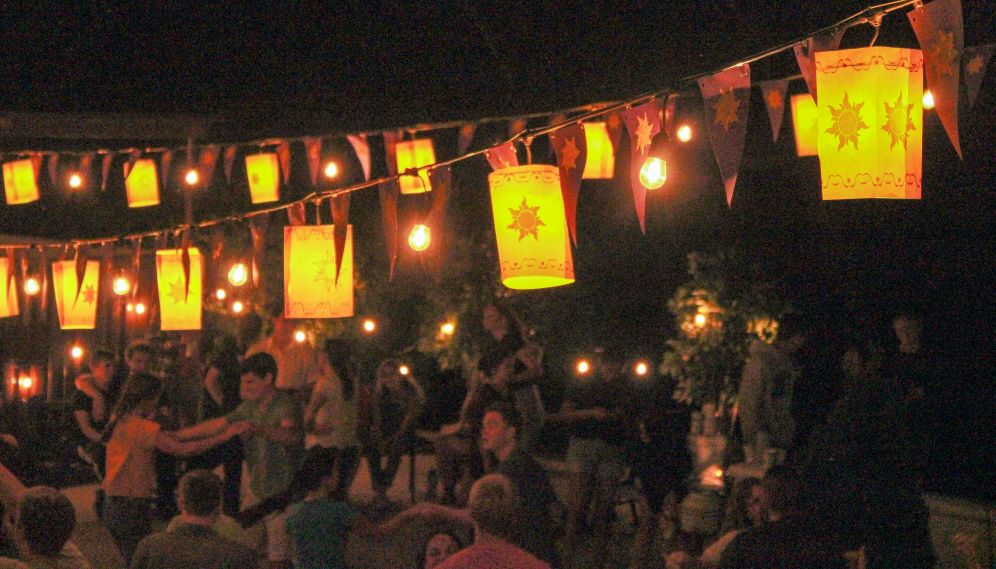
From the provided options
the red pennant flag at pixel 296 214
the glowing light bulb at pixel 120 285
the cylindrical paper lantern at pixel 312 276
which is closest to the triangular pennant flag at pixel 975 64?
the cylindrical paper lantern at pixel 312 276

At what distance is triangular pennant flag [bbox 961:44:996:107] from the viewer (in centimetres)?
388

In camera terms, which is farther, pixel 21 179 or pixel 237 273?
pixel 21 179

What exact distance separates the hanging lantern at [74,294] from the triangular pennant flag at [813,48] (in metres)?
5.45

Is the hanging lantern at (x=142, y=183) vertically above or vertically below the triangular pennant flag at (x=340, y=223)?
above

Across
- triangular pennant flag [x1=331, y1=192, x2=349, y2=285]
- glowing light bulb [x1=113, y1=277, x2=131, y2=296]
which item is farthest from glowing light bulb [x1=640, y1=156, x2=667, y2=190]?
glowing light bulb [x1=113, y1=277, x2=131, y2=296]

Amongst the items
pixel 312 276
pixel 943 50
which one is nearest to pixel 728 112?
pixel 943 50

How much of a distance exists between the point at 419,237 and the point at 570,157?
900 mm

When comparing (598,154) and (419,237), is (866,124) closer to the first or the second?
(419,237)

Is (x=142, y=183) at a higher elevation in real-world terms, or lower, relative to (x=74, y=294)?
higher

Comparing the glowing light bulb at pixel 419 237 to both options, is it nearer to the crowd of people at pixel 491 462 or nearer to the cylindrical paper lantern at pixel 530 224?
the cylindrical paper lantern at pixel 530 224

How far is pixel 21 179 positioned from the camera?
7.88 metres

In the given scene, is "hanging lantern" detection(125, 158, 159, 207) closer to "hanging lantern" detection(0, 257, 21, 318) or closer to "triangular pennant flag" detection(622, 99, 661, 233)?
"hanging lantern" detection(0, 257, 21, 318)

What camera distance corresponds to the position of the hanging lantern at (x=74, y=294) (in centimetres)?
707

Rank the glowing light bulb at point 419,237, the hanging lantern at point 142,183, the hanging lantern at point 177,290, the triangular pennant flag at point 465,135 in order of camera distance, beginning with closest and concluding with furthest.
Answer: the glowing light bulb at point 419,237
the triangular pennant flag at point 465,135
the hanging lantern at point 177,290
the hanging lantern at point 142,183
